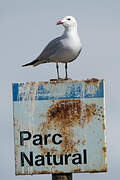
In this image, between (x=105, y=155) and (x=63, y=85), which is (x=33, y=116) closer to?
(x=63, y=85)

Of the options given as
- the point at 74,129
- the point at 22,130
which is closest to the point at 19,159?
the point at 22,130

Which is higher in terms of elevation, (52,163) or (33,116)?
(33,116)

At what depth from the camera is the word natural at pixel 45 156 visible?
20.2ft

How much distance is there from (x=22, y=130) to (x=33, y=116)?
0.21 m

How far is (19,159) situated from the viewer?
20.2 ft

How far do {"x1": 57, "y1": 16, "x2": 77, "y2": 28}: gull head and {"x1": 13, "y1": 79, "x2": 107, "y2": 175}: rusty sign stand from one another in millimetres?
3107

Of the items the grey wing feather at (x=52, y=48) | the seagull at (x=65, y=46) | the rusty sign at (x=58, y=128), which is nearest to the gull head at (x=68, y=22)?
the seagull at (x=65, y=46)

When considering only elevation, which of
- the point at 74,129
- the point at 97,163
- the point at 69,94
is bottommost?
the point at 97,163

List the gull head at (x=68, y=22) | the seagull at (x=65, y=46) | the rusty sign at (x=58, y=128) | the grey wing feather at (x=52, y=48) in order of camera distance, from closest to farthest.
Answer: the rusty sign at (x=58, y=128)
the seagull at (x=65, y=46)
the grey wing feather at (x=52, y=48)
the gull head at (x=68, y=22)

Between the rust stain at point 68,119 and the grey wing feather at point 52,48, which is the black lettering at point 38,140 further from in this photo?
the grey wing feather at point 52,48

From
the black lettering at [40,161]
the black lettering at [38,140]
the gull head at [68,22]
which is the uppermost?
the gull head at [68,22]

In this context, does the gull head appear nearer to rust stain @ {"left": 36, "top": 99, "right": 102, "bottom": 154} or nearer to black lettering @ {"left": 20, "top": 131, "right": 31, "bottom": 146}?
rust stain @ {"left": 36, "top": 99, "right": 102, "bottom": 154}

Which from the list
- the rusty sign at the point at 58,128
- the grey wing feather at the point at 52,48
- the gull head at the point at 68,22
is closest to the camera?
the rusty sign at the point at 58,128

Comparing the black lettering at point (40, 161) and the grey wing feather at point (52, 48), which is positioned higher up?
the grey wing feather at point (52, 48)
